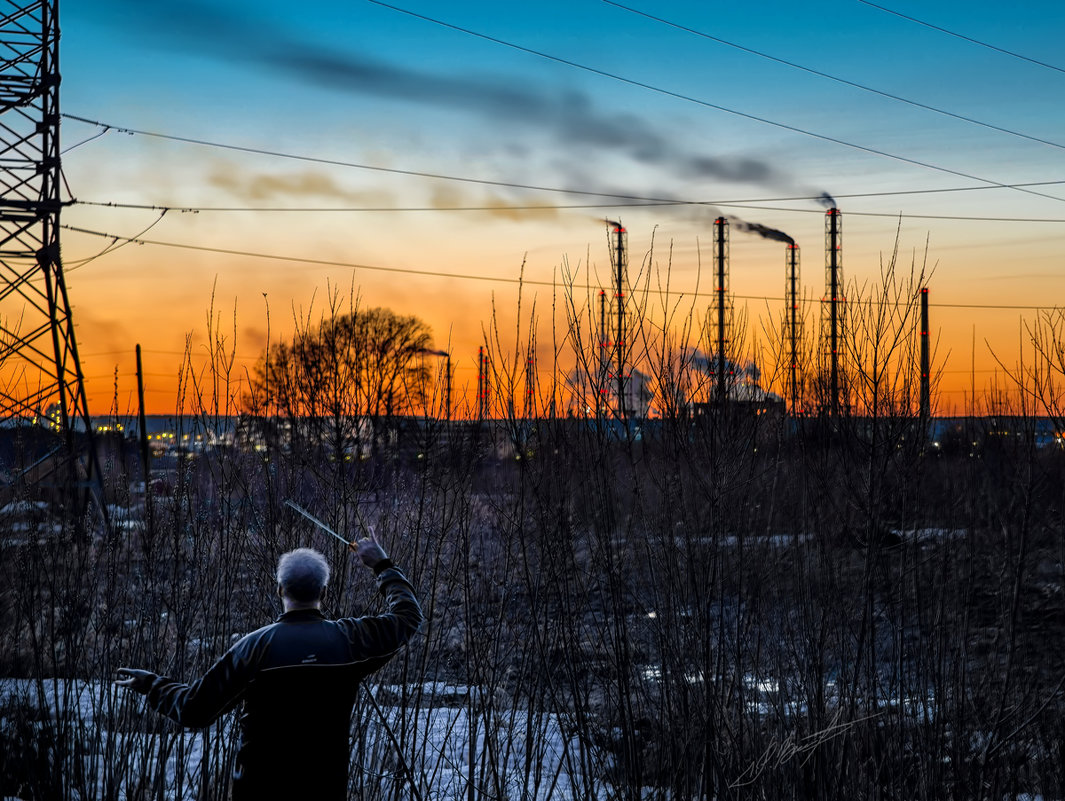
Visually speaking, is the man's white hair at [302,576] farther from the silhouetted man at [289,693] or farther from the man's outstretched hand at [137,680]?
the man's outstretched hand at [137,680]

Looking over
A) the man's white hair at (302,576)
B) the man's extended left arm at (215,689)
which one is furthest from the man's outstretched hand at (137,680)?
the man's white hair at (302,576)

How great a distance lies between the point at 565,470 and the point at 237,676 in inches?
134

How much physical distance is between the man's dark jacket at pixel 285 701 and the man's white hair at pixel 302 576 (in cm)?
8

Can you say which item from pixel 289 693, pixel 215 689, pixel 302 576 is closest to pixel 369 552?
pixel 302 576

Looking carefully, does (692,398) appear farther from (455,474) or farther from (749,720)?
(749,720)

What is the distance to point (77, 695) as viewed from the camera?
7453mm

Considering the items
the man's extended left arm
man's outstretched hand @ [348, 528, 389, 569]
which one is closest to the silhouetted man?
the man's extended left arm

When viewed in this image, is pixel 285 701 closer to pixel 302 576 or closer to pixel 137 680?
pixel 302 576

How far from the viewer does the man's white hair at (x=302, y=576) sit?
14.2 feet

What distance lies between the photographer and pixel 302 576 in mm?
4324

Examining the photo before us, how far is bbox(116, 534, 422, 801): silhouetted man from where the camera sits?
4230 millimetres

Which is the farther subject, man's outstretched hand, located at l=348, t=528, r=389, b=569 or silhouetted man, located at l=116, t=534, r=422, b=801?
man's outstretched hand, located at l=348, t=528, r=389, b=569

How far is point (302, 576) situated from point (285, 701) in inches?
20.3

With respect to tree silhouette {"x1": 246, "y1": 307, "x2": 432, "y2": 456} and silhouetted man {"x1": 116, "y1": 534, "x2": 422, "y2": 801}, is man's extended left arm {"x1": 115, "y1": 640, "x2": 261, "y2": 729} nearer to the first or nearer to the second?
silhouetted man {"x1": 116, "y1": 534, "x2": 422, "y2": 801}
